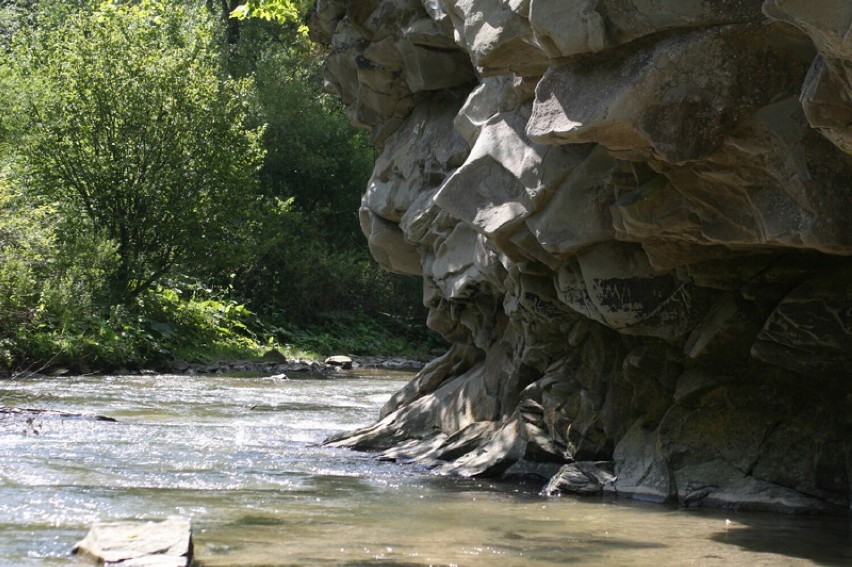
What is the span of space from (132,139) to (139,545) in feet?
61.8

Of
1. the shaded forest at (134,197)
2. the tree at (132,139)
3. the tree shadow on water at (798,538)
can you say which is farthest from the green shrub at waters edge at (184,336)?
the tree shadow on water at (798,538)

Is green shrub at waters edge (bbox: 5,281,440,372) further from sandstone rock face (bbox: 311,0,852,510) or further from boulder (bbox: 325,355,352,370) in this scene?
sandstone rock face (bbox: 311,0,852,510)

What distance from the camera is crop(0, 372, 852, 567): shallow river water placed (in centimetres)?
612

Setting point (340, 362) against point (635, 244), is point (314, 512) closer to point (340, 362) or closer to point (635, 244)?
point (635, 244)

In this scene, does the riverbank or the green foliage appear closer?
the green foliage

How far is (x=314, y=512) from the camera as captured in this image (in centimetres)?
743

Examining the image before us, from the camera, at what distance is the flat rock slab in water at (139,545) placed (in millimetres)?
5348

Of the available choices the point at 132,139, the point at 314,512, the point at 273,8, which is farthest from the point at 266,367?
the point at 314,512

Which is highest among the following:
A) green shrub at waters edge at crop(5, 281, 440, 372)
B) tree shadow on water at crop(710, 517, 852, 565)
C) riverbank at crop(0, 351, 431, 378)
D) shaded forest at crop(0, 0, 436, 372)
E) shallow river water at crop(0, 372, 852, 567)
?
shaded forest at crop(0, 0, 436, 372)

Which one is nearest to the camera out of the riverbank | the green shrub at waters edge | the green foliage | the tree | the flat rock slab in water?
the flat rock slab in water

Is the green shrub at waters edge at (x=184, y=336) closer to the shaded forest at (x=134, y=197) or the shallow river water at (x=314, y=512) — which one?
the shaded forest at (x=134, y=197)

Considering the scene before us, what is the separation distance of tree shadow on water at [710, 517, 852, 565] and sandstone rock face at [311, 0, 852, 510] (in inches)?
18.3

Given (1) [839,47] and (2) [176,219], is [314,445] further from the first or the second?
(2) [176,219]

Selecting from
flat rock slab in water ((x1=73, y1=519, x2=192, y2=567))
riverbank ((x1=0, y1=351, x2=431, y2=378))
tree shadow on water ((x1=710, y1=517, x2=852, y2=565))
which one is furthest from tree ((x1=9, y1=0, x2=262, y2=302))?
tree shadow on water ((x1=710, y1=517, x2=852, y2=565))
